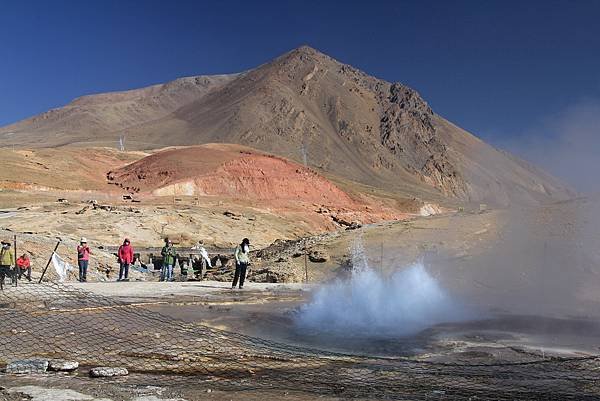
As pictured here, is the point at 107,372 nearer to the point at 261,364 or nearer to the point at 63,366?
the point at 63,366

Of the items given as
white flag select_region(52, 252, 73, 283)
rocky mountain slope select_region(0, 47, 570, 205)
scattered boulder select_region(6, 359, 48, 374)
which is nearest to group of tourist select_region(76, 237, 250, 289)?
white flag select_region(52, 252, 73, 283)

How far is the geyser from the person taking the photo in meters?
12.7

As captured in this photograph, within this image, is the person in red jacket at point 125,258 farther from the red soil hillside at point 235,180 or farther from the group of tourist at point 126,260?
the red soil hillside at point 235,180

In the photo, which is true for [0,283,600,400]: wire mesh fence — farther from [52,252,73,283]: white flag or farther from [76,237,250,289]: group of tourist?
[52,252,73,283]: white flag

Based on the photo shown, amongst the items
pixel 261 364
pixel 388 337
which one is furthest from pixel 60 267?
pixel 261 364

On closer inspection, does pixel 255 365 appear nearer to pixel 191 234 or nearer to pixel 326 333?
pixel 326 333

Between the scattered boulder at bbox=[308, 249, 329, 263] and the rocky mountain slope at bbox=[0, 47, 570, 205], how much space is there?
327 feet

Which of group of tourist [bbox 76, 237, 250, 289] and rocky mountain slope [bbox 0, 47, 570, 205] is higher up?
rocky mountain slope [bbox 0, 47, 570, 205]

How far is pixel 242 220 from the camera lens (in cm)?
4681

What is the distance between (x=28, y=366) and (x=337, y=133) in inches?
5790

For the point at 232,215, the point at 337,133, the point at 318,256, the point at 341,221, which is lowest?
the point at 318,256

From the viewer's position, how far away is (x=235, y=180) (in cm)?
7375

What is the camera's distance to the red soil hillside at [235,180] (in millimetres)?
69188

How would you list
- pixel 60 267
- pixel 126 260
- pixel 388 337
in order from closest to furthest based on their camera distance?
pixel 388 337 → pixel 60 267 → pixel 126 260
